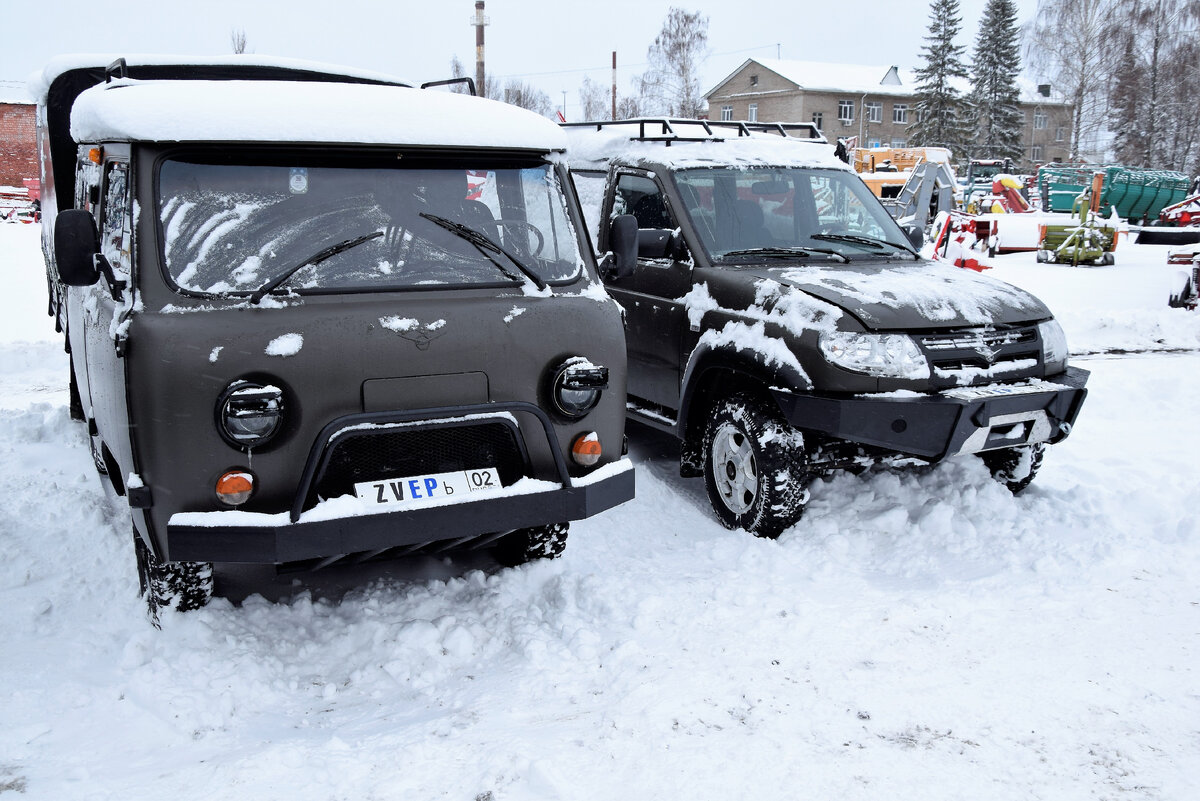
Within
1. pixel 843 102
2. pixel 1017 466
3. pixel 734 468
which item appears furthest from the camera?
pixel 843 102

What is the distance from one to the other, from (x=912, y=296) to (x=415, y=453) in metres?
2.88

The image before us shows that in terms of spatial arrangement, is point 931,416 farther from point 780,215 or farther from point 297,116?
point 297,116

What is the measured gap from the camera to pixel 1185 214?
25.3 m

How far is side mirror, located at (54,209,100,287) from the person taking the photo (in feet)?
12.3

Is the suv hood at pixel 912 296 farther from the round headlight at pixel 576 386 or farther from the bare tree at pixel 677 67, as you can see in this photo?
the bare tree at pixel 677 67

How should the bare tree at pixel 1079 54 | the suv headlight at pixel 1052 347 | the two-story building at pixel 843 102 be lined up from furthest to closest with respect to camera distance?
the two-story building at pixel 843 102 → the bare tree at pixel 1079 54 → the suv headlight at pixel 1052 347

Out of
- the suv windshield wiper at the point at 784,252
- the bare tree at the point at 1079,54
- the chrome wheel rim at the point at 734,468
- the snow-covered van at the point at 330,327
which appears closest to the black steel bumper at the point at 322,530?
the snow-covered van at the point at 330,327

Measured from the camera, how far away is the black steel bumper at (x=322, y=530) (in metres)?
3.66

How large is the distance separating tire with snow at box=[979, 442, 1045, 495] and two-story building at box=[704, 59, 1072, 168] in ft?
239

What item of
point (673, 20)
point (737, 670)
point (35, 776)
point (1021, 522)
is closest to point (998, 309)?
point (1021, 522)

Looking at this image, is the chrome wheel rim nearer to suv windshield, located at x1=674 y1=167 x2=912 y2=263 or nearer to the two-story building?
suv windshield, located at x1=674 y1=167 x2=912 y2=263

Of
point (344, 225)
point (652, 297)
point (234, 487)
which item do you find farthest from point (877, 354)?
point (234, 487)

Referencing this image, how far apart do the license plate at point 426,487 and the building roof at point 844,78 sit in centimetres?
7686

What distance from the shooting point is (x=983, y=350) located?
17.0 ft
